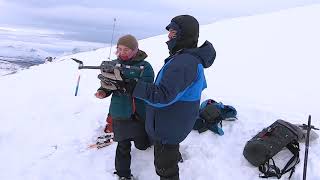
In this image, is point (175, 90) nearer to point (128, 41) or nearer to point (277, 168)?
point (128, 41)

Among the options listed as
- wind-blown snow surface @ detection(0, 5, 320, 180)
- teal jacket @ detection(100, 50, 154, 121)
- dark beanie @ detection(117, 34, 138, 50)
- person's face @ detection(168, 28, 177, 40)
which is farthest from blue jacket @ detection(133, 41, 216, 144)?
wind-blown snow surface @ detection(0, 5, 320, 180)

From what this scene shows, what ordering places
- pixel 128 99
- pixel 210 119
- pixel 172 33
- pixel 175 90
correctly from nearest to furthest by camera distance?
pixel 175 90 < pixel 172 33 < pixel 128 99 < pixel 210 119

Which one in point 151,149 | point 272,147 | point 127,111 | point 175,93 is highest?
point 175,93

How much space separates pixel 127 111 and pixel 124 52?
887 millimetres

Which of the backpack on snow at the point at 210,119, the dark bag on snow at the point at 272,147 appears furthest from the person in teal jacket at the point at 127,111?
the dark bag on snow at the point at 272,147

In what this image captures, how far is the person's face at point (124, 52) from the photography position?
249 inches

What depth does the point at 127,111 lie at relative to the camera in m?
6.53

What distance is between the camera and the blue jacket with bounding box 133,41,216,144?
4.98 m

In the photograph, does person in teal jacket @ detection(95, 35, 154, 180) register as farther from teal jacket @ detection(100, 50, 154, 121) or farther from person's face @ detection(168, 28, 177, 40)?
person's face @ detection(168, 28, 177, 40)

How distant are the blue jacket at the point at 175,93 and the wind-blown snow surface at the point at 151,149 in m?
1.60

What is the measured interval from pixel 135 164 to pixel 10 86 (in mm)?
7015

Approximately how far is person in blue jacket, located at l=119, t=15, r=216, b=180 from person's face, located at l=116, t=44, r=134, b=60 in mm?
1071

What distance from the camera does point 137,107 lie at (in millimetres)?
6672

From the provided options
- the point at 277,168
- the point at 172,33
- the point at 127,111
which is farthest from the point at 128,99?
the point at 277,168
